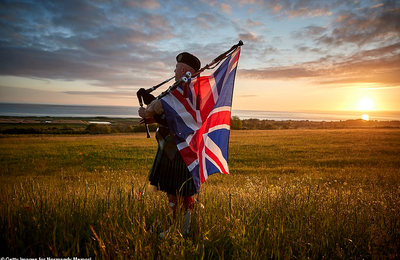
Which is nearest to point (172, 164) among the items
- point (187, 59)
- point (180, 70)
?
point (180, 70)

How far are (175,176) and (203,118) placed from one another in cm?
106

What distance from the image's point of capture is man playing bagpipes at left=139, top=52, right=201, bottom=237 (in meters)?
3.57

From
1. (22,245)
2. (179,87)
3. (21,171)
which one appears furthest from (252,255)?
(21,171)

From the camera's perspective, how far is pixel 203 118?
3.69 m

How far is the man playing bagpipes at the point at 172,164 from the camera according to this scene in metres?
3.57

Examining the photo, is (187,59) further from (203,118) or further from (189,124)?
(189,124)

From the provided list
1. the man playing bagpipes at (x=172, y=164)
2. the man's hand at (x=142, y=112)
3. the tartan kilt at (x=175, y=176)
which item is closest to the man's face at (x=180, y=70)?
the man playing bagpipes at (x=172, y=164)

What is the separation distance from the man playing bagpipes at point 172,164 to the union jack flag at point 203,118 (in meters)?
0.26

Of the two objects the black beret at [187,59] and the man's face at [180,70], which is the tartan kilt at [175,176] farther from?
the black beret at [187,59]

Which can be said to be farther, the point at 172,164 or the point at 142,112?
the point at 172,164

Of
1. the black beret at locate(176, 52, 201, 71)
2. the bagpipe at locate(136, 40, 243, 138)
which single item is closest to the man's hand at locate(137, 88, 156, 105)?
the bagpipe at locate(136, 40, 243, 138)

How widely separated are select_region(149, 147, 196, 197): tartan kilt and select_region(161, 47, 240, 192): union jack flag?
24cm

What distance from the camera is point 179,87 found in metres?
3.45

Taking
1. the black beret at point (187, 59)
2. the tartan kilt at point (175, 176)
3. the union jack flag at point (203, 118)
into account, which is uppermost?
the black beret at point (187, 59)
